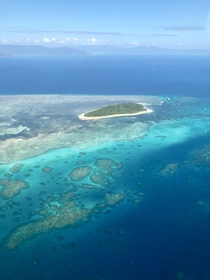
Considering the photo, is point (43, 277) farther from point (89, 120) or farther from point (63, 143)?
point (89, 120)

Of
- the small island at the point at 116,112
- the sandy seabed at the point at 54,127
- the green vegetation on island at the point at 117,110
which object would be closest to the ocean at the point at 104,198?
the sandy seabed at the point at 54,127

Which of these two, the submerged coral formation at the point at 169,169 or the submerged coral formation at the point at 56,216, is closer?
the submerged coral formation at the point at 56,216

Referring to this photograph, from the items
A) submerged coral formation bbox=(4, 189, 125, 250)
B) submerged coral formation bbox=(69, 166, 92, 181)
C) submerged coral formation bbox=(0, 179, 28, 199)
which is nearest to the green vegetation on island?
submerged coral formation bbox=(69, 166, 92, 181)

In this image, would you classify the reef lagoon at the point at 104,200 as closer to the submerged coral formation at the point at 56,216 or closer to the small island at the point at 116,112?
the submerged coral formation at the point at 56,216

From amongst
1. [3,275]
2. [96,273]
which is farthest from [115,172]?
[3,275]

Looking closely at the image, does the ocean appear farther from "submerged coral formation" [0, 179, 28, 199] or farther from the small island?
the small island
